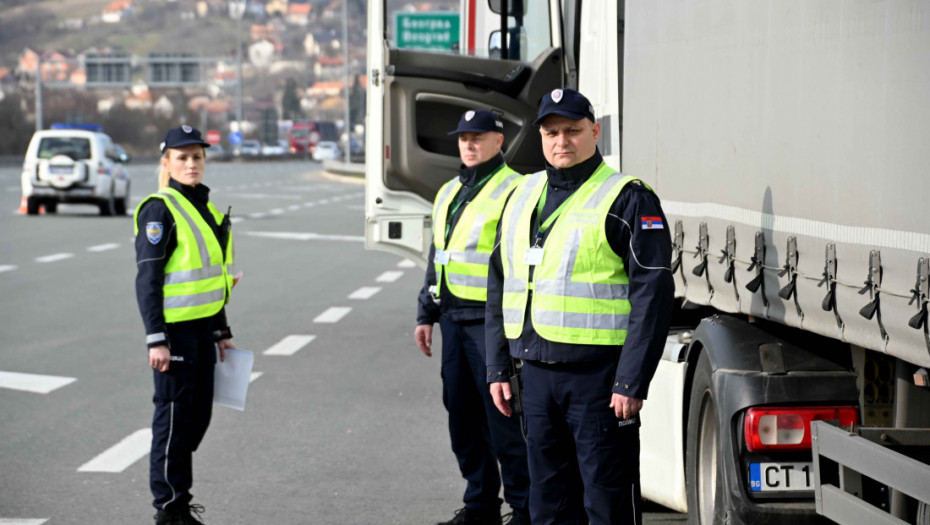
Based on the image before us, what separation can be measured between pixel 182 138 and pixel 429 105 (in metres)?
3.01

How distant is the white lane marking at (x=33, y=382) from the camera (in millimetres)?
10167

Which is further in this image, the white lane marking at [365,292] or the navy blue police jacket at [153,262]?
the white lane marking at [365,292]

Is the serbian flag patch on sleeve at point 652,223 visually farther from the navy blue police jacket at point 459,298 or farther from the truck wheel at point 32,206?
the truck wheel at point 32,206

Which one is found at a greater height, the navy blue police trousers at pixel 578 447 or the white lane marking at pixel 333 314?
the navy blue police trousers at pixel 578 447

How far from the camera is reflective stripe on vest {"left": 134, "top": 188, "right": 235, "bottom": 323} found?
6434 mm

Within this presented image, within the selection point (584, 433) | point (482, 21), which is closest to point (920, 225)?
point (584, 433)

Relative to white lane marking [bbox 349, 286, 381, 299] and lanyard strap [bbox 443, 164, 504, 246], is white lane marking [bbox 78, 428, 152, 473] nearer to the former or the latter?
lanyard strap [bbox 443, 164, 504, 246]

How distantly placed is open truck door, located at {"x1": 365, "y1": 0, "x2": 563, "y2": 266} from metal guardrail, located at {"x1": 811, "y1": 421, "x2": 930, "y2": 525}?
4667 millimetres

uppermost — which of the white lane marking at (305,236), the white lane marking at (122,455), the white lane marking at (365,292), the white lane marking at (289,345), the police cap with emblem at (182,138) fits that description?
the police cap with emblem at (182,138)

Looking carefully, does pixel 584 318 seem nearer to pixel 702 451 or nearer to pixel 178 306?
pixel 702 451

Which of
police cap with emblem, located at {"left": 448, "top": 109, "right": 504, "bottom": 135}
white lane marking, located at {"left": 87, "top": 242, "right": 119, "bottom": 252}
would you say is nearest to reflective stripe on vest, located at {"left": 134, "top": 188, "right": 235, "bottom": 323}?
police cap with emblem, located at {"left": 448, "top": 109, "right": 504, "bottom": 135}

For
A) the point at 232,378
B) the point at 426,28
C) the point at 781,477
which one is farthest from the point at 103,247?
the point at 781,477

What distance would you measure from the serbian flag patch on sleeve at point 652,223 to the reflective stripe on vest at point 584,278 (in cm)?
13

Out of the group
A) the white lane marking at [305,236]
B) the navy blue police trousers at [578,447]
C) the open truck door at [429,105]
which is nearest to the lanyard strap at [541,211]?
the navy blue police trousers at [578,447]
